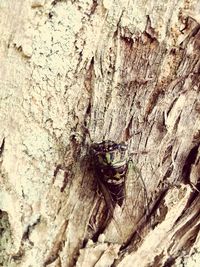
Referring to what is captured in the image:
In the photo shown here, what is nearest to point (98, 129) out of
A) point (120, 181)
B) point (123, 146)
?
point (123, 146)

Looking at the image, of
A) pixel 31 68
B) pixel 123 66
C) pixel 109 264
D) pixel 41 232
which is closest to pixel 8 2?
pixel 31 68

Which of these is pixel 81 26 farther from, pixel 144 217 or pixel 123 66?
pixel 144 217

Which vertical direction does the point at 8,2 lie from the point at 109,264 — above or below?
above

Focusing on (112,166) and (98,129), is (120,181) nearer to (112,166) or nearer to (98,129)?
(112,166)

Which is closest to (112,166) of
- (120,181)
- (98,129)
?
(120,181)

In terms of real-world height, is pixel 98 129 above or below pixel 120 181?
above

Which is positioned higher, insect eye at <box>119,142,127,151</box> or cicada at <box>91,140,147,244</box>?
insect eye at <box>119,142,127,151</box>
